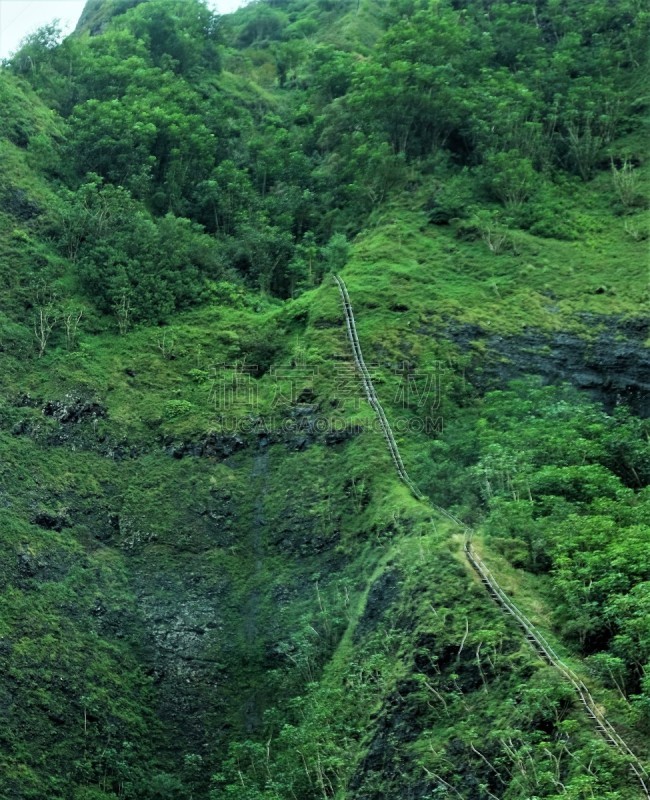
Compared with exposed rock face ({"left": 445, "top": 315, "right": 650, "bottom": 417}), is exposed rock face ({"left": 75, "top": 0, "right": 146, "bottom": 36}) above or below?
above

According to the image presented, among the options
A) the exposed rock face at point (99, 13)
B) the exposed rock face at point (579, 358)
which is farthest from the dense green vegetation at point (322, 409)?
the exposed rock face at point (99, 13)

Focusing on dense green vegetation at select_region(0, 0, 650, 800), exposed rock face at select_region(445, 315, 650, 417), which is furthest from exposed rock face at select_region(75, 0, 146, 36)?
exposed rock face at select_region(445, 315, 650, 417)

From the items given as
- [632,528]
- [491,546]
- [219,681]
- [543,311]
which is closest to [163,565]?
[219,681]

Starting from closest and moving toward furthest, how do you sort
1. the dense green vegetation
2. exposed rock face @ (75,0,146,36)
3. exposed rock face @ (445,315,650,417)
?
the dense green vegetation < exposed rock face @ (445,315,650,417) < exposed rock face @ (75,0,146,36)

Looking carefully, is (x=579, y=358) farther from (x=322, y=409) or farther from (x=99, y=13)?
(x=99, y=13)

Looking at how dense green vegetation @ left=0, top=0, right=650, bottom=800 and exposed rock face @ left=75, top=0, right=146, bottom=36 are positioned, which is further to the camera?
exposed rock face @ left=75, top=0, right=146, bottom=36

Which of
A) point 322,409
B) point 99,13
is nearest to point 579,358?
point 322,409

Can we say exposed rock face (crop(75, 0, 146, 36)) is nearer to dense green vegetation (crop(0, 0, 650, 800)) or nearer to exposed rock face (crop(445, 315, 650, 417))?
dense green vegetation (crop(0, 0, 650, 800))
